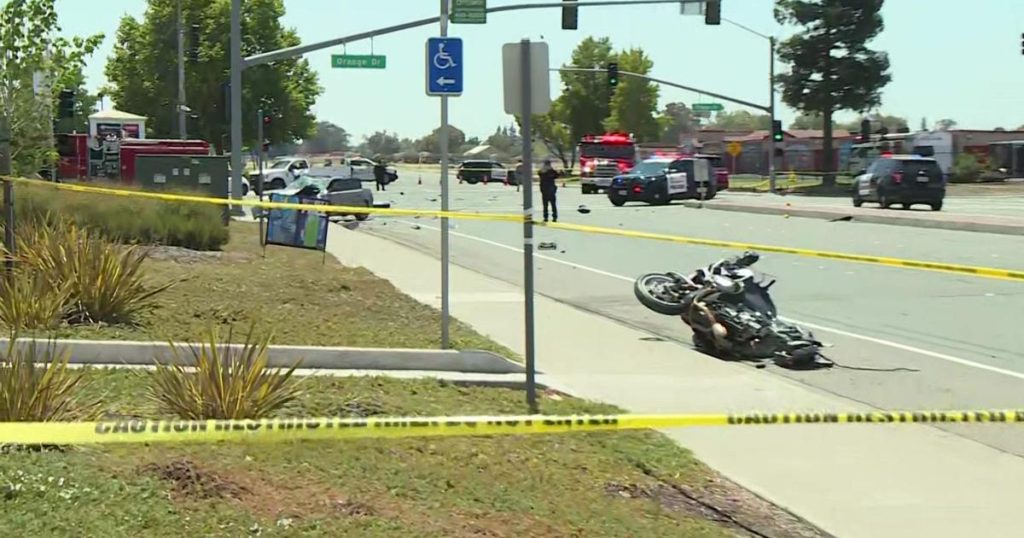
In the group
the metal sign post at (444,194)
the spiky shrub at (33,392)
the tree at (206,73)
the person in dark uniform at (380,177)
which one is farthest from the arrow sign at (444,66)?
the tree at (206,73)

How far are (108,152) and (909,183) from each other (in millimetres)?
25089

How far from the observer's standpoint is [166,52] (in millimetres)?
70062

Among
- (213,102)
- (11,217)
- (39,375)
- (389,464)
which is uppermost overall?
(213,102)

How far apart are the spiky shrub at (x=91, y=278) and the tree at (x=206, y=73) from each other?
59157 mm

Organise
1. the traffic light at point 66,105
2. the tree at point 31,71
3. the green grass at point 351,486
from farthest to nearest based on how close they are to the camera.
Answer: the traffic light at point 66,105, the tree at point 31,71, the green grass at point 351,486

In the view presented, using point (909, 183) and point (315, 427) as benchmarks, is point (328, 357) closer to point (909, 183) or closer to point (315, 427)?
point (315, 427)

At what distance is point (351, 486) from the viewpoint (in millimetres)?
5230

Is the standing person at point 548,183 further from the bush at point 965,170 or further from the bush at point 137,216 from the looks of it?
the bush at point 965,170

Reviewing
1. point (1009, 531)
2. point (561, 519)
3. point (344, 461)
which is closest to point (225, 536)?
point (344, 461)

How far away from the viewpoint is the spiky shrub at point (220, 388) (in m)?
5.89

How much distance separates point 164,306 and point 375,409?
392 cm

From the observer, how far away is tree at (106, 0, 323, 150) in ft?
222

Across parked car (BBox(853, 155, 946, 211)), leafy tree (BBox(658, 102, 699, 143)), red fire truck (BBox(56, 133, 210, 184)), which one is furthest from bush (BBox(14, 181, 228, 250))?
leafy tree (BBox(658, 102, 699, 143))

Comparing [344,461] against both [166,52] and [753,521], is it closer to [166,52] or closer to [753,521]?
[753,521]
